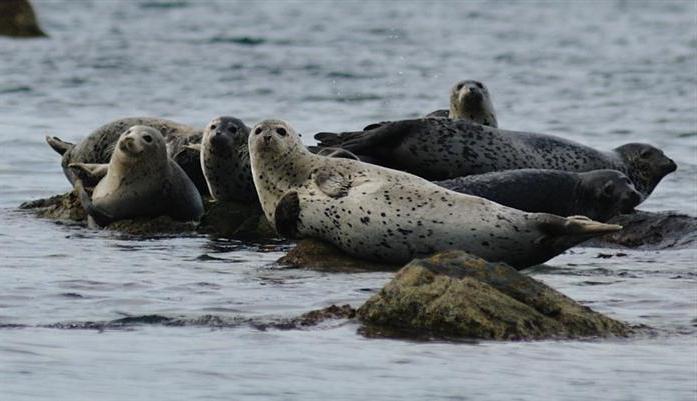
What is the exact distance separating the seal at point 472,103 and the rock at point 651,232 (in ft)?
6.68

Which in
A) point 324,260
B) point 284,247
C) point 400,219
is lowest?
point 284,247

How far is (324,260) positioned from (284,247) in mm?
1153

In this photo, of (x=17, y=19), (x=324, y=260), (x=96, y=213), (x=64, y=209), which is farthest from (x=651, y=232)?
(x=17, y=19)

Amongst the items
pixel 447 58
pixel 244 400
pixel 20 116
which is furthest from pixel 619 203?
pixel 447 58

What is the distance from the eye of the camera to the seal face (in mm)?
11234

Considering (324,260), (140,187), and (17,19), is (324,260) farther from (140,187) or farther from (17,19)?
(17,19)

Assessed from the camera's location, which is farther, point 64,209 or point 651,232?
point 64,209

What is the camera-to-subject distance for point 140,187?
1104 cm

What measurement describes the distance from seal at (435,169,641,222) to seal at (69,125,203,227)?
74.0 inches

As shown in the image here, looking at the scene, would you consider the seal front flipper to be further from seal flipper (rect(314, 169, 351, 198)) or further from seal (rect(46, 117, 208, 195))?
seal flipper (rect(314, 169, 351, 198))

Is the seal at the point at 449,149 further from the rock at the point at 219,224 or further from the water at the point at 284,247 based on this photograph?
the water at the point at 284,247

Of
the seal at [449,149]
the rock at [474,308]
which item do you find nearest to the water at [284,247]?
the rock at [474,308]

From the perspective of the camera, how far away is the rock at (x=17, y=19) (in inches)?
1225

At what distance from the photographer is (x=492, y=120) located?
42.0 feet
